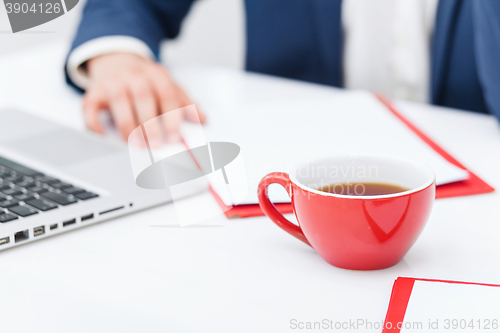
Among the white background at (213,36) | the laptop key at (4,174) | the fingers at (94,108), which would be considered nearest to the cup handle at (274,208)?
the laptop key at (4,174)

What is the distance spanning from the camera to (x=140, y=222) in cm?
43

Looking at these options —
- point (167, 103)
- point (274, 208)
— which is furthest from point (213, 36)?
point (274, 208)

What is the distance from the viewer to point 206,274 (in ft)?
1.16

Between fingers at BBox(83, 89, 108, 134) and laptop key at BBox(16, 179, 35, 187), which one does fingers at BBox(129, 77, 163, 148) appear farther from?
laptop key at BBox(16, 179, 35, 187)

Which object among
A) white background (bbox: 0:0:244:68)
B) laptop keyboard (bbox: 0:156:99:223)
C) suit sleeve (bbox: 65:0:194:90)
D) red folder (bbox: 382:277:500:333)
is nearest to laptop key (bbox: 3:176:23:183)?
laptop keyboard (bbox: 0:156:99:223)

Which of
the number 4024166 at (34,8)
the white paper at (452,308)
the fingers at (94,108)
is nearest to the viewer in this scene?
the white paper at (452,308)

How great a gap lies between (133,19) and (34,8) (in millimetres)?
376

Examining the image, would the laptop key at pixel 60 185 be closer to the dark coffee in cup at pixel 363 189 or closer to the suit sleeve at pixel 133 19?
the dark coffee in cup at pixel 363 189

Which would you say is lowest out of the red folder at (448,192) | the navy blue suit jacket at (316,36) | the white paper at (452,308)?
the white paper at (452,308)

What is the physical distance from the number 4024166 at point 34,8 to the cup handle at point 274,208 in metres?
0.32

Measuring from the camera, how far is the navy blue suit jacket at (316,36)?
63 centimetres

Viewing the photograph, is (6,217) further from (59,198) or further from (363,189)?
(363,189)

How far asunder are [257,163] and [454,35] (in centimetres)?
49

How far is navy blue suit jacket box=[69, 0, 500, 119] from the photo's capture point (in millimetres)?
634
